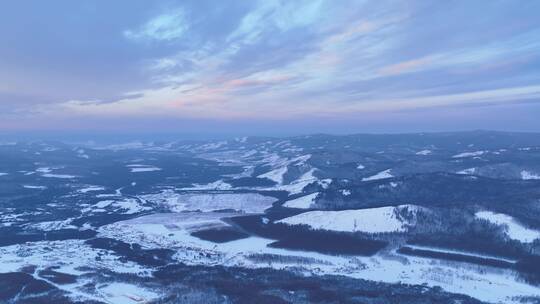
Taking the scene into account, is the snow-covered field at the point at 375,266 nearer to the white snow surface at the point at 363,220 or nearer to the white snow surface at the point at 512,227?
the white snow surface at the point at 363,220

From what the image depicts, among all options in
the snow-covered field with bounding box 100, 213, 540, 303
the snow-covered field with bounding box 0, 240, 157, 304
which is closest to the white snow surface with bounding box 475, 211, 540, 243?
the snow-covered field with bounding box 100, 213, 540, 303

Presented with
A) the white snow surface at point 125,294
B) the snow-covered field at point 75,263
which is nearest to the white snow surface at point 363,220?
the snow-covered field at point 75,263

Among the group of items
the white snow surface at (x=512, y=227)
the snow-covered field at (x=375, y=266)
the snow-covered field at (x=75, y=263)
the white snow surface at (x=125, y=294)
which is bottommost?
the snow-covered field at (x=375, y=266)

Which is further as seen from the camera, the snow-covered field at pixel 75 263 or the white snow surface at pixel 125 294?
the snow-covered field at pixel 75 263

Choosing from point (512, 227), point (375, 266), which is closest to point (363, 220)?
point (375, 266)

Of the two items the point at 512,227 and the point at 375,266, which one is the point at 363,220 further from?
the point at 512,227

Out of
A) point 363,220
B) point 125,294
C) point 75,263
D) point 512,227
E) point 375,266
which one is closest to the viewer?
point 125,294

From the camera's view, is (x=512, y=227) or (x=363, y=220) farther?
(x=363, y=220)

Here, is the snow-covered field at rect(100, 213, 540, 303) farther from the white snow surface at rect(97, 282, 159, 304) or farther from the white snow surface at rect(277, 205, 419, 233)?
the white snow surface at rect(97, 282, 159, 304)
